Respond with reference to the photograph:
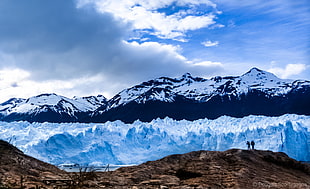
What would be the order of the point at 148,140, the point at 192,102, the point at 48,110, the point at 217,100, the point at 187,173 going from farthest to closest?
1. the point at 48,110
2. the point at 192,102
3. the point at 217,100
4. the point at 148,140
5. the point at 187,173

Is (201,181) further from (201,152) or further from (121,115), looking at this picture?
(121,115)

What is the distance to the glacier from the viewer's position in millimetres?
45938

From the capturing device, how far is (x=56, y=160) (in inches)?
1807

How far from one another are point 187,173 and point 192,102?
121 metres

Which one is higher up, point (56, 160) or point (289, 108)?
point (289, 108)

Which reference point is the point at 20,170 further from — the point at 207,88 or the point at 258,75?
the point at 258,75

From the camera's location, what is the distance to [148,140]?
51688mm

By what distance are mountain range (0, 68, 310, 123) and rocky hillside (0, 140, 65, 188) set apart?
4010 inches

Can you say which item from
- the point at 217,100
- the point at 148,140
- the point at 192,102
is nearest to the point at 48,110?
the point at 192,102

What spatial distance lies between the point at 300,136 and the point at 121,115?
273ft

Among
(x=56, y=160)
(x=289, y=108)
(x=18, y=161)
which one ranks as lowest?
(x=56, y=160)

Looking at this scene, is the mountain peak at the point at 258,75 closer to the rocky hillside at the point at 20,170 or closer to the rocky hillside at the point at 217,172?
the rocky hillside at the point at 217,172

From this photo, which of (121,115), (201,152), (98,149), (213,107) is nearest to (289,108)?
(213,107)

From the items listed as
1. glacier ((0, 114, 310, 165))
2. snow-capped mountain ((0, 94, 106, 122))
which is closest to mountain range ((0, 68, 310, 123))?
snow-capped mountain ((0, 94, 106, 122))
